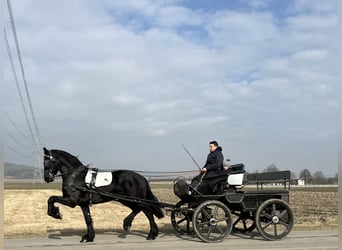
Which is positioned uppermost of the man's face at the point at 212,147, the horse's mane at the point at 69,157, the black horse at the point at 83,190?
the man's face at the point at 212,147

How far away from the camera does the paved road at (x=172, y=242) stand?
9.86 m

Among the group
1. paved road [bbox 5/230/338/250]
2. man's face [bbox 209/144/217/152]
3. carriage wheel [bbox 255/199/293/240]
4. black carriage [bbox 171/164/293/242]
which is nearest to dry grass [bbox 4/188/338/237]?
paved road [bbox 5/230/338/250]

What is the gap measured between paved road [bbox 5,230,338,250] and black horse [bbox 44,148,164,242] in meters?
0.43

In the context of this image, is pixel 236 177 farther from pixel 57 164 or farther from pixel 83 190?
pixel 57 164

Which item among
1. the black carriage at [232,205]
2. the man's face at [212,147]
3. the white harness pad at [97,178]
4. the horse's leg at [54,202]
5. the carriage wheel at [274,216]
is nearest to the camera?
the horse's leg at [54,202]

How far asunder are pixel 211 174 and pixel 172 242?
6.31 feet

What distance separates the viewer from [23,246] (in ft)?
33.0

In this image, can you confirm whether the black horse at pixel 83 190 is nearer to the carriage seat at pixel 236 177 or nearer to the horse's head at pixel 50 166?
the horse's head at pixel 50 166

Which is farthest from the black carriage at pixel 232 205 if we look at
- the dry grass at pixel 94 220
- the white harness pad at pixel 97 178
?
the white harness pad at pixel 97 178

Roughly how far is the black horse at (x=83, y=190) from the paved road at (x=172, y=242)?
1.40 feet

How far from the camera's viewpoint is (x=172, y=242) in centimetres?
1064

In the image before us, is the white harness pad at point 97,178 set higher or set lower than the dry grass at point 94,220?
higher

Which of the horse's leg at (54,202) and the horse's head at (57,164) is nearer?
the horse's leg at (54,202)

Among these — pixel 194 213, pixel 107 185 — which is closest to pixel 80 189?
pixel 107 185
